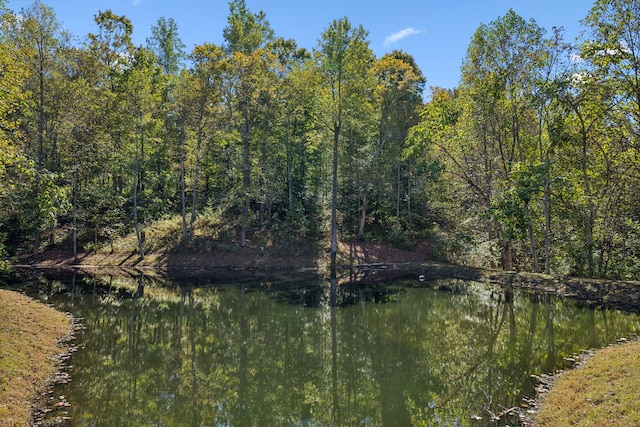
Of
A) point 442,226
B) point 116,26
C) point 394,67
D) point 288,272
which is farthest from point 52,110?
point 442,226

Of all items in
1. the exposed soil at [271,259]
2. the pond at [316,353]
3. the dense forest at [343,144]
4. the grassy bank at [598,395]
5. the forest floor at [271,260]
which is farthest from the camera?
the exposed soil at [271,259]

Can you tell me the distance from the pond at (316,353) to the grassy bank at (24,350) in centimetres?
72

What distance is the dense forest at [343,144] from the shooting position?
21.5 metres

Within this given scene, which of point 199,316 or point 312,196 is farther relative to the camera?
point 312,196

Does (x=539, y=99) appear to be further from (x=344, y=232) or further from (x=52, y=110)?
(x=52, y=110)

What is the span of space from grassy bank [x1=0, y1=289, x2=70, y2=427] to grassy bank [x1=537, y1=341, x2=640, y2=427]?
35.7 ft

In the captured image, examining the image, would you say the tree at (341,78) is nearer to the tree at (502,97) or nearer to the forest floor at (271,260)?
the forest floor at (271,260)

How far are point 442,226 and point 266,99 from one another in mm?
21832

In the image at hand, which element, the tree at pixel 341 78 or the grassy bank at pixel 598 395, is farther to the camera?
the tree at pixel 341 78

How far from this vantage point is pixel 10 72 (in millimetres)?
12500

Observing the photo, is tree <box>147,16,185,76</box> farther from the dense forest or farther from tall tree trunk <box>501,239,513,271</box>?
tall tree trunk <box>501,239,513,271</box>

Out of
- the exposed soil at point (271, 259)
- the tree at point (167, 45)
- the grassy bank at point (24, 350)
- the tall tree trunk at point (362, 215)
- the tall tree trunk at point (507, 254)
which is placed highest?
the tree at point (167, 45)

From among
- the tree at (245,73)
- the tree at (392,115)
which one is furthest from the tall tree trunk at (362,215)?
the tree at (245,73)

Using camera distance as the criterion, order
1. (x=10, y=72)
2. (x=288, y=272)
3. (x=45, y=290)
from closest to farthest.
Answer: (x=10, y=72)
(x=45, y=290)
(x=288, y=272)
